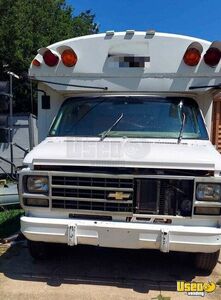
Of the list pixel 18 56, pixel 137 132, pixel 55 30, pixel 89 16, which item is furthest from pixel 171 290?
pixel 89 16

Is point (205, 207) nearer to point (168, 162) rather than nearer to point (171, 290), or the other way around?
point (168, 162)

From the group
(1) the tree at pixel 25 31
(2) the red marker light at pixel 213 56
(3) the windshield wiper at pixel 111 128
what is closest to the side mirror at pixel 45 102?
(3) the windshield wiper at pixel 111 128

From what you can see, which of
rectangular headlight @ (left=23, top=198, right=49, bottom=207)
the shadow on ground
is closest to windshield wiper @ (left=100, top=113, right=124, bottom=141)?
rectangular headlight @ (left=23, top=198, right=49, bottom=207)

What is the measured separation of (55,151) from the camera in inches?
177

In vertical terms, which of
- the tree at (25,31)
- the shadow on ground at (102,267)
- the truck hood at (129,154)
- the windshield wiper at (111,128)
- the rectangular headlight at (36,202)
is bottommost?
the shadow on ground at (102,267)

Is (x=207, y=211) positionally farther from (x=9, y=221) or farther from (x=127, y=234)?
(x=9, y=221)

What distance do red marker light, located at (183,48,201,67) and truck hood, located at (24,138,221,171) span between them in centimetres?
103

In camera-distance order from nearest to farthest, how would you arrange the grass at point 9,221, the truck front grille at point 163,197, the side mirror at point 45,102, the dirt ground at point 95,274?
the truck front grille at point 163,197, the dirt ground at point 95,274, the side mirror at point 45,102, the grass at point 9,221

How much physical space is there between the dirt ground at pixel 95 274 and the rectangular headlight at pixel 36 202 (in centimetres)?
88

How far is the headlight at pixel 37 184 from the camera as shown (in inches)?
171

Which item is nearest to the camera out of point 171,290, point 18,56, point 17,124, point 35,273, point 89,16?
point 171,290

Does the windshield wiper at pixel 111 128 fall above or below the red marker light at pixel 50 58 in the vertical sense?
below

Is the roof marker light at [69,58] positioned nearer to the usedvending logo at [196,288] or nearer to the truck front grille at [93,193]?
the truck front grille at [93,193]

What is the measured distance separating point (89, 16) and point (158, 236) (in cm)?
2269
